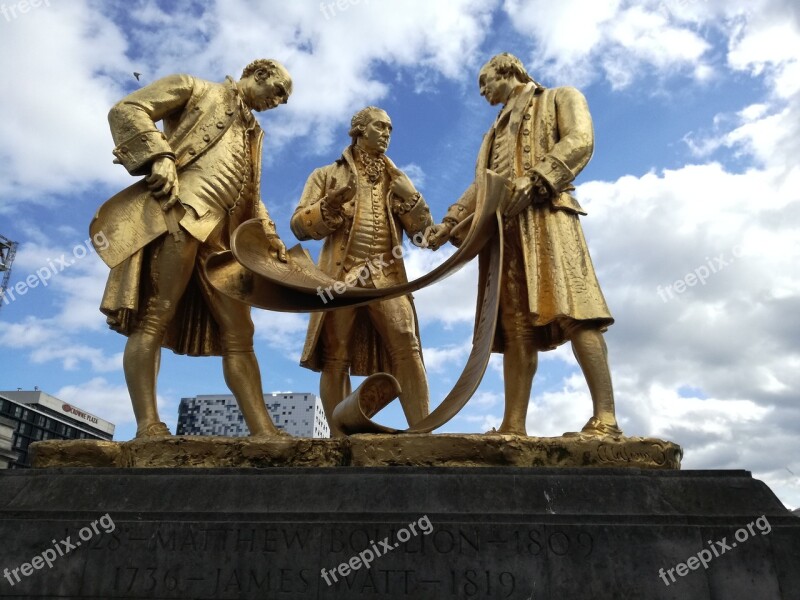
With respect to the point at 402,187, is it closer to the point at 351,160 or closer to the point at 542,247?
the point at 351,160

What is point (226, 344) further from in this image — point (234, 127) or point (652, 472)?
point (652, 472)

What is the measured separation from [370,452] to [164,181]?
131 inches

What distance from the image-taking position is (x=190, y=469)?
5.21 meters

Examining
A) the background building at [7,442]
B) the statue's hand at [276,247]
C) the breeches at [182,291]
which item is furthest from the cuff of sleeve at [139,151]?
the background building at [7,442]

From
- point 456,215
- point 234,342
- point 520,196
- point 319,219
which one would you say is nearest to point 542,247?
point 520,196

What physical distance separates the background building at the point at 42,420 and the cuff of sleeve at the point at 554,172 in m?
45.1

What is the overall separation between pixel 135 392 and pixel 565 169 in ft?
14.7

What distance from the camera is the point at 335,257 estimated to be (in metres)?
7.72

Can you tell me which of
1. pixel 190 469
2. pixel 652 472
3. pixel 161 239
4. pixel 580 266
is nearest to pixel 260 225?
A: pixel 161 239

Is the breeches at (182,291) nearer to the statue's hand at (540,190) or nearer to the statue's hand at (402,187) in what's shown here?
the statue's hand at (402,187)

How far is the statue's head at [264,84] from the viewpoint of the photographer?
24.6ft

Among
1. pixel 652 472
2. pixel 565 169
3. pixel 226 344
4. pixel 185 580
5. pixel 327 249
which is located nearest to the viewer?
pixel 185 580

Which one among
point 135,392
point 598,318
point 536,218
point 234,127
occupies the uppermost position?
point 234,127

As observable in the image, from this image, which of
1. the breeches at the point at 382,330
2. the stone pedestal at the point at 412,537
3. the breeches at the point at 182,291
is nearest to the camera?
the stone pedestal at the point at 412,537
